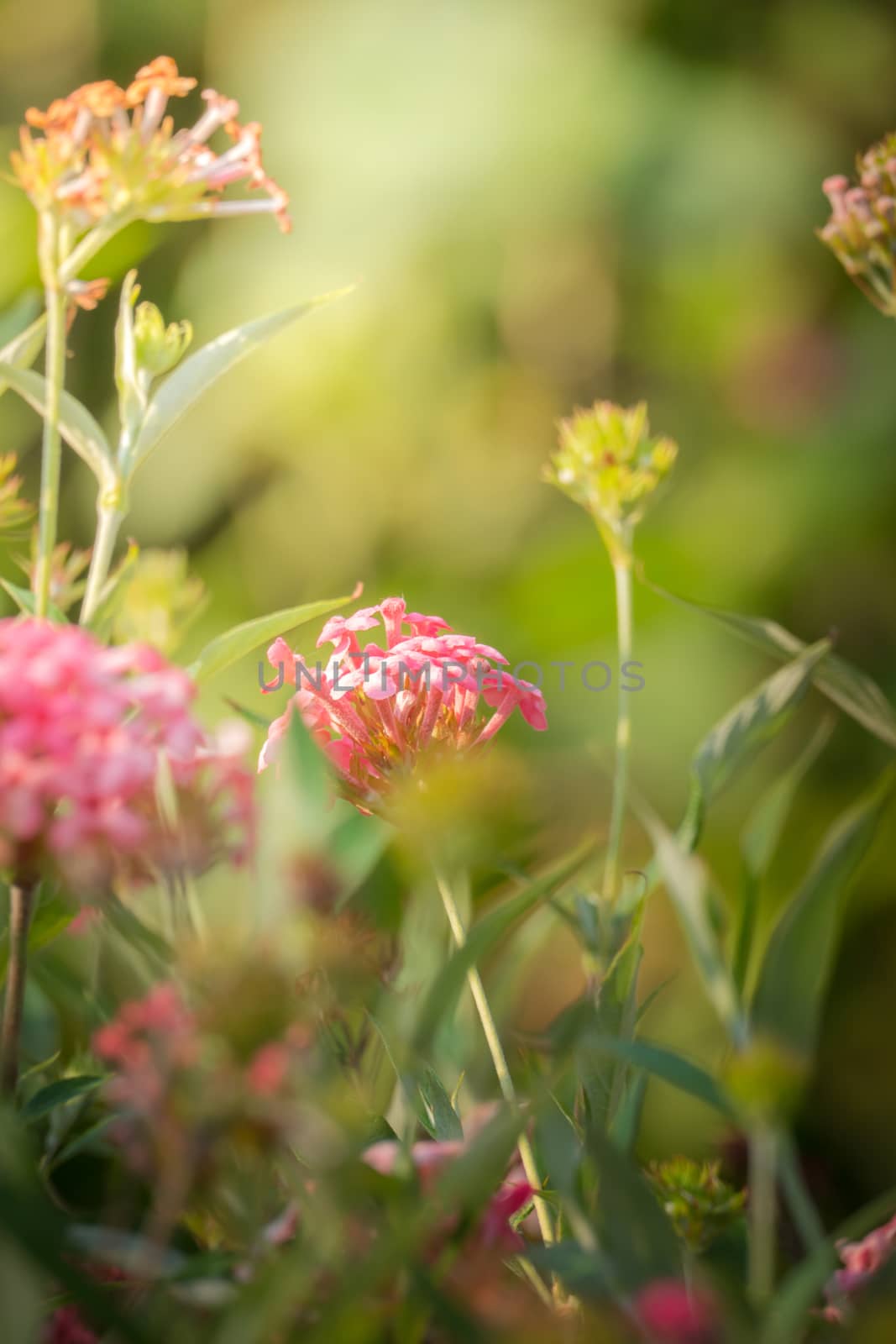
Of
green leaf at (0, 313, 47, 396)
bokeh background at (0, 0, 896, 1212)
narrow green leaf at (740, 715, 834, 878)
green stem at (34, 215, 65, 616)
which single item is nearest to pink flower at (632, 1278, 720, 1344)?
narrow green leaf at (740, 715, 834, 878)

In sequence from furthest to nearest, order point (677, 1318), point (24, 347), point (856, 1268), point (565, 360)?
1. point (565, 360)
2. point (24, 347)
3. point (856, 1268)
4. point (677, 1318)

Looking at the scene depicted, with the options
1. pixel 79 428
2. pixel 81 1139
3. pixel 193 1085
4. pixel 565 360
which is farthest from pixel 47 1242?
pixel 565 360

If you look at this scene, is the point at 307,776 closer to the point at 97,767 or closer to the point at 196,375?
the point at 97,767

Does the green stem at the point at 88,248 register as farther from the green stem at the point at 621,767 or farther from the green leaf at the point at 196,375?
the green stem at the point at 621,767

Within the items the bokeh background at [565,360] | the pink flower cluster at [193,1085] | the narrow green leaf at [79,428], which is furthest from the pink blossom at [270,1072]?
the bokeh background at [565,360]

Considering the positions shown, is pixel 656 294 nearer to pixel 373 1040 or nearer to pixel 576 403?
pixel 576 403
